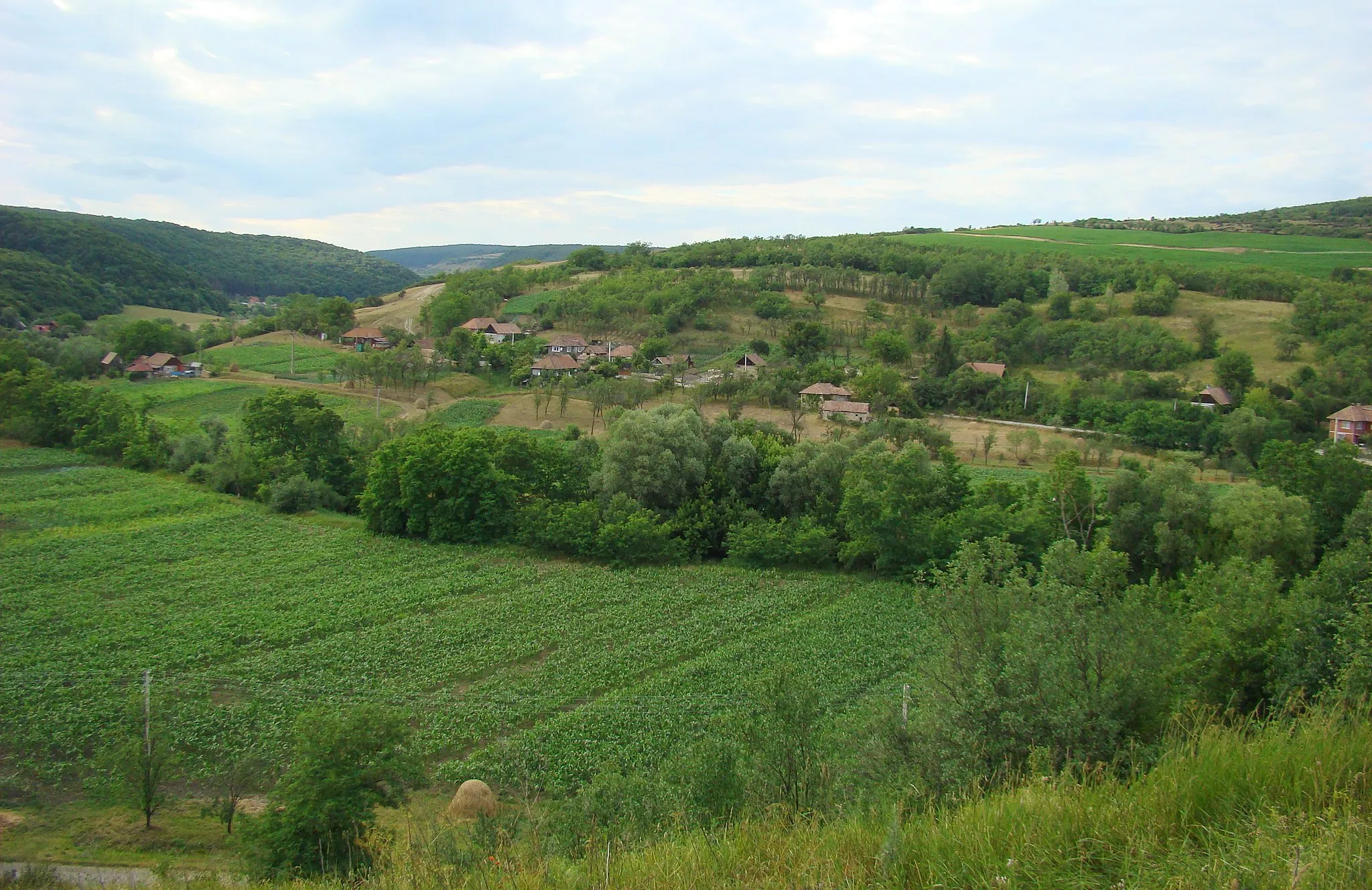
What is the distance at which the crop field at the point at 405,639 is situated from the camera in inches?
673

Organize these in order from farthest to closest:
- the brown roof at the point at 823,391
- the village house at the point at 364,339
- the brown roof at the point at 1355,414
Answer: the village house at the point at 364,339
the brown roof at the point at 823,391
the brown roof at the point at 1355,414

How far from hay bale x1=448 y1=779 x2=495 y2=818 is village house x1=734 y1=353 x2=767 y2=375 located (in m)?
52.1

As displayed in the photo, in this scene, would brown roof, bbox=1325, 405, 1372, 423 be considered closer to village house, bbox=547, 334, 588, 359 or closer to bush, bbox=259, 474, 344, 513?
village house, bbox=547, 334, 588, 359

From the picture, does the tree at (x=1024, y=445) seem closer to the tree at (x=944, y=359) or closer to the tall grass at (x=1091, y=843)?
the tree at (x=944, y=359)

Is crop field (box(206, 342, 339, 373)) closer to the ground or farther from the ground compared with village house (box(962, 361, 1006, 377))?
farther from the ground

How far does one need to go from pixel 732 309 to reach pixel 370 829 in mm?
74340

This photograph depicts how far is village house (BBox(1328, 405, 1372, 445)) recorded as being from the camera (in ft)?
152

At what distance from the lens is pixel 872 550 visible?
101ft

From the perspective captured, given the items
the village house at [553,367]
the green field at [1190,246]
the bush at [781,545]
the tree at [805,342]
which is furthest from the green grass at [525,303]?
the bush at [781,545]

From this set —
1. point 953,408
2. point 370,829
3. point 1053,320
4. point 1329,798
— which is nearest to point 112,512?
point 370,829

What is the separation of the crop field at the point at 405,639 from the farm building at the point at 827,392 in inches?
1104

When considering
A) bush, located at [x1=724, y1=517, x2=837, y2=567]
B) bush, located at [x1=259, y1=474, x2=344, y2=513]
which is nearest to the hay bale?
bush, located at [x1=724, y1=517, x2=837, y2=567]

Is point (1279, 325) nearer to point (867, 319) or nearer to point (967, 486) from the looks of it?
point (867, 319)

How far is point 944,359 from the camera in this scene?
6344 centimetres
